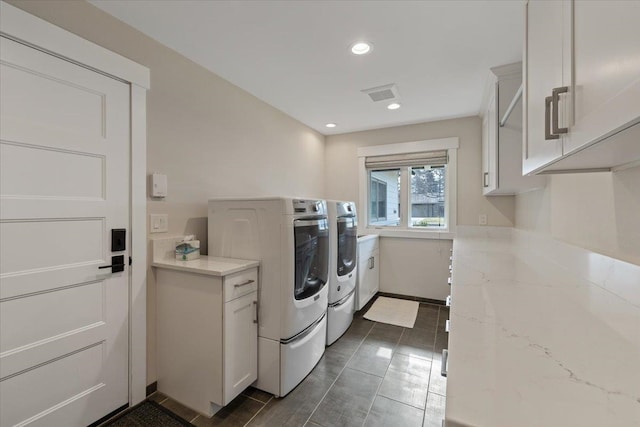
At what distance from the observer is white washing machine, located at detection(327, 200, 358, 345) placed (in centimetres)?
247

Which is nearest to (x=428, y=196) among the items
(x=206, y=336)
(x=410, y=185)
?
(x=410, y=185)

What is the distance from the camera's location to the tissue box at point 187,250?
190cm

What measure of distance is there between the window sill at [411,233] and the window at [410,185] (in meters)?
0.04

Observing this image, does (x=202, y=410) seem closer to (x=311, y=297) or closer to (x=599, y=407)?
(x=311, y=297)

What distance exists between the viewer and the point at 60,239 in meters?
1.42

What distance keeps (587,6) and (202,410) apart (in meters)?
2.40

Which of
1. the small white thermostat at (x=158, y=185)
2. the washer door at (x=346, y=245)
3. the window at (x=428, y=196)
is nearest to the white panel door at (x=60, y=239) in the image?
the small white thermostat at (x=158, y=185)

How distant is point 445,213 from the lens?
11.7 ft

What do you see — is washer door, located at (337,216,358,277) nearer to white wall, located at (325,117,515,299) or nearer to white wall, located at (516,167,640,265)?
white wall, located at (325,117,515,299)

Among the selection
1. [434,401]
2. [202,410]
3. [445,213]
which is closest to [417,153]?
[445,213]

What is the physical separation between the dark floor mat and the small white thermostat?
136 cm

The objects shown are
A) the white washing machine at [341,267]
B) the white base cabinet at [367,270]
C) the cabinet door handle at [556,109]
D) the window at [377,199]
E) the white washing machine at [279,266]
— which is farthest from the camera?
the window at [377,199]

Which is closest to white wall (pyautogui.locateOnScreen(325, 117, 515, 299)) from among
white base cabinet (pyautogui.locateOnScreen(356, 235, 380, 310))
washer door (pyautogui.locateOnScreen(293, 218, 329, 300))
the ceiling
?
white base cabinet (pyautogui.locateOnScreen(356, 235, 380, 310))

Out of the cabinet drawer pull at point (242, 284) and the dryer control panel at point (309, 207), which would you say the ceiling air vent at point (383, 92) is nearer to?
the dryer control panel at point (309, 207)
